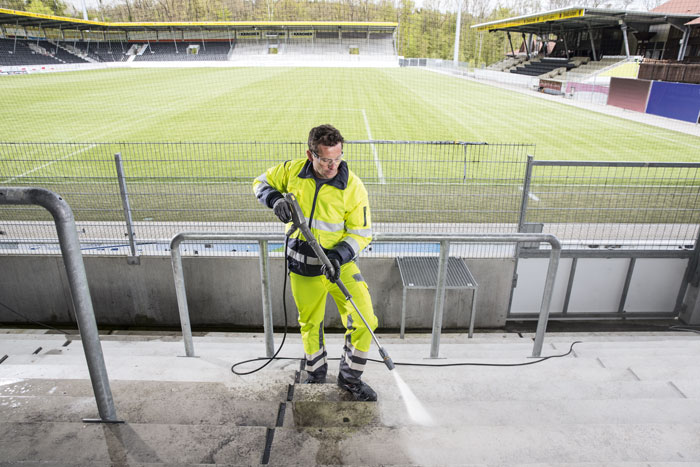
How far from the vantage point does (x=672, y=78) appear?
1516 cm

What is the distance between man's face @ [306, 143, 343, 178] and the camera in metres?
2.08

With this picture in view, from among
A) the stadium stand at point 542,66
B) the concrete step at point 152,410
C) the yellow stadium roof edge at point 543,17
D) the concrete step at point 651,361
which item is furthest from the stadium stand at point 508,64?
the concrete step at point 152,410

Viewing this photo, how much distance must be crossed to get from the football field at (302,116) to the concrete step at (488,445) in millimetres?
10717

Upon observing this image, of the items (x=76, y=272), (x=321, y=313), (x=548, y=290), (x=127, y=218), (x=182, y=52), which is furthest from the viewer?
(x=182, y=52)

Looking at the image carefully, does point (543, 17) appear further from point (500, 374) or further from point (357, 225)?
point (500, 374)

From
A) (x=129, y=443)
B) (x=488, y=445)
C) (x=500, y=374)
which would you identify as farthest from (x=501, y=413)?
(x=129, y=443)

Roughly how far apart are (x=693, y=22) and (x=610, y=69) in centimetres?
513

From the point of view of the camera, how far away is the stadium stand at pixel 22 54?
14.6 m

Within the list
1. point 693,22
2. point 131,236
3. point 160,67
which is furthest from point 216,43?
point 131,236

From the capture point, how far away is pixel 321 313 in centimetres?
239

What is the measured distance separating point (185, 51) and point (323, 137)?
120 ft

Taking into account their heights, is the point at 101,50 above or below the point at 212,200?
above

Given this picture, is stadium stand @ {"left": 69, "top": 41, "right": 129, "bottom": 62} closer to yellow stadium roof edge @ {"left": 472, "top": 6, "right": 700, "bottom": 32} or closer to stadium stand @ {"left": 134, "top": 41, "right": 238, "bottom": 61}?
stadium stand @ {"left": 134, "top": 41, "right": 238, "bottom": 61}

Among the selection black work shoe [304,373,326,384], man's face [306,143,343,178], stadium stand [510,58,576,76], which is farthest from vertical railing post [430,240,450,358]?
stadium stand [510,58,576,76]
